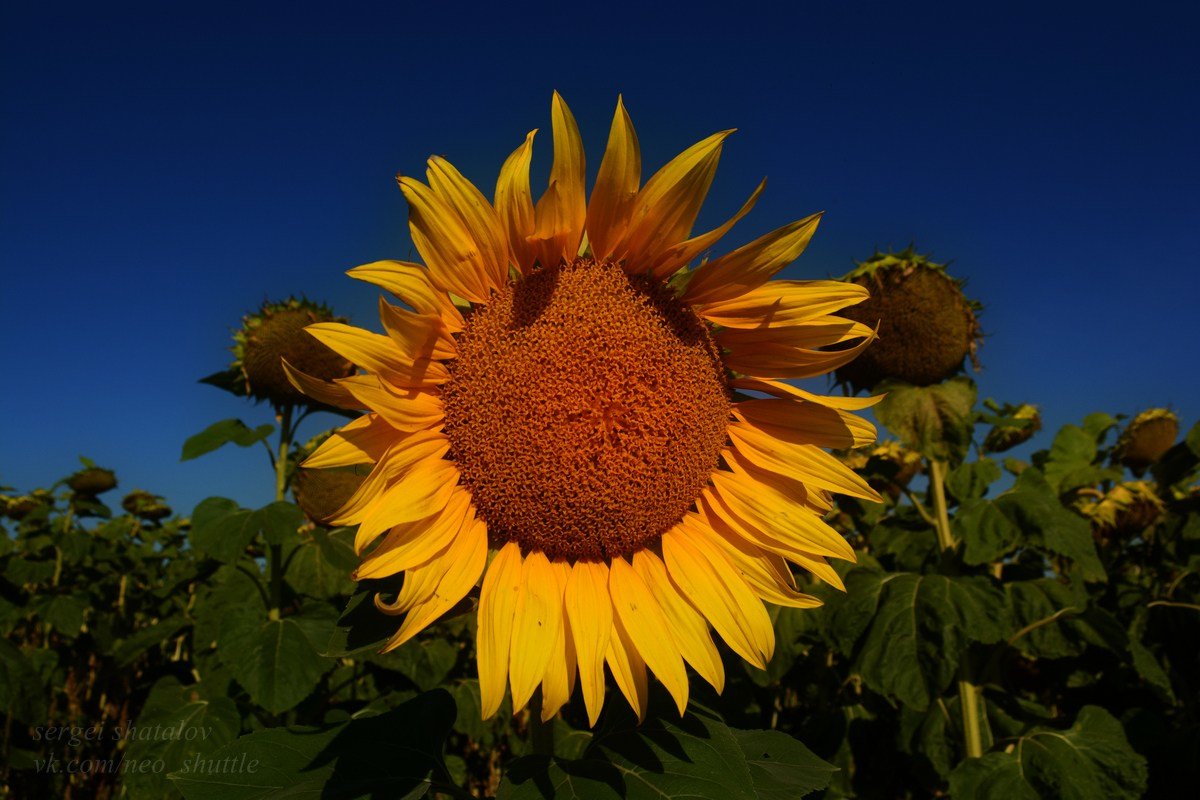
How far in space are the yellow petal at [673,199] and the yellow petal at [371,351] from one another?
0.56 meters

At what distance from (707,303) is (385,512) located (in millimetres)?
864

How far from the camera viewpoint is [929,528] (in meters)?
4.73

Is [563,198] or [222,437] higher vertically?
[222,437]

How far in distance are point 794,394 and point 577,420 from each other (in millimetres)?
574

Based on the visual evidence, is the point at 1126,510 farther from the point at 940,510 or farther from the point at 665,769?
the point at 665,769

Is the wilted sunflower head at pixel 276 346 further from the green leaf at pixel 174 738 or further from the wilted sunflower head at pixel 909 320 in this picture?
the wilted sunflower head at pixel 909 320

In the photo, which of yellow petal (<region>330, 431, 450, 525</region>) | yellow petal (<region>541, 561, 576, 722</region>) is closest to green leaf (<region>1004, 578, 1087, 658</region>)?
yellow petal (<region>541, 561, 576, 722</region>)

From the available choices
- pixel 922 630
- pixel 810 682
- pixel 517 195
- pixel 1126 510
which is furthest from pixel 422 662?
pixel 1126 510

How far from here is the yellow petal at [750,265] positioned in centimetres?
168

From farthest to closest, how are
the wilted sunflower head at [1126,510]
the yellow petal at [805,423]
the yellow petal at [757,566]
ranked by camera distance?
1. the wilted sunflower head at [1126,510]
2. the yellow petal at [805,423]
3. the yellow petal at [757,566]

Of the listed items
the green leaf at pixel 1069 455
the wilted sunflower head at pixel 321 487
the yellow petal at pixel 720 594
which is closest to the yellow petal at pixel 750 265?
the yellow petal at pixel 720 594

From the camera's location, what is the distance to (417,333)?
154cm

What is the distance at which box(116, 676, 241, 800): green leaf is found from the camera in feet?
11.5

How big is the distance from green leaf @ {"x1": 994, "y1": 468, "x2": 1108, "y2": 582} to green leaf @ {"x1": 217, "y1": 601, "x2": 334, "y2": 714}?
11.0 feet
